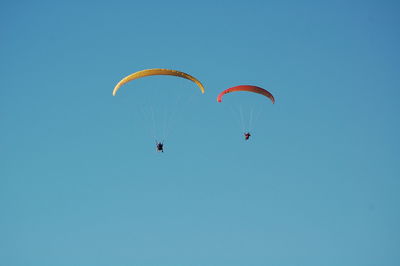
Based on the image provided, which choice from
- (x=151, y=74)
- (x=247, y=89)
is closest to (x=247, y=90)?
(x=247, y=89)

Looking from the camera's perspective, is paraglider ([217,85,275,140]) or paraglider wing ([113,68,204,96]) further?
paraglider ([217,85,275,140])

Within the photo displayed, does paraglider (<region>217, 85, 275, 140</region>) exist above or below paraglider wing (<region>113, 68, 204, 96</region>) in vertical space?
above

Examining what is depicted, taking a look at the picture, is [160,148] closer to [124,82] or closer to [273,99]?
[124,82]

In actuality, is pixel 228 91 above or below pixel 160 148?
above

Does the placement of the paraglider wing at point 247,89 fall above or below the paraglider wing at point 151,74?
above

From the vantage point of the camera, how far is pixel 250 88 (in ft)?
156

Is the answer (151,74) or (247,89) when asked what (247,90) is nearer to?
(247,89)

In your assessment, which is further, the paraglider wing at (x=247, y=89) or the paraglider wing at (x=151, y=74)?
the paraglider wing at (x=247, y=89)

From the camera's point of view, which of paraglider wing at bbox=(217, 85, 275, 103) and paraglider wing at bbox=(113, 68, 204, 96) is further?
paraglider wing at bbox=(217, 85, 275, 103)

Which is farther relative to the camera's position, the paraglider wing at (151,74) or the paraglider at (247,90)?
the paraglider at (247,90)

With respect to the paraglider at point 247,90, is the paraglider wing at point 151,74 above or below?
below

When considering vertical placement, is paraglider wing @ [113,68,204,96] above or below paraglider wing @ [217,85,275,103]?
below

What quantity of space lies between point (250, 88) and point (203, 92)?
4.43 meters

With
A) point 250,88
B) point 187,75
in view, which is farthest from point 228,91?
point 187,75
